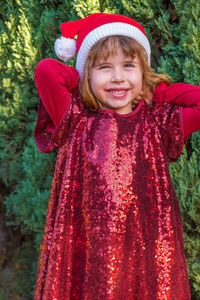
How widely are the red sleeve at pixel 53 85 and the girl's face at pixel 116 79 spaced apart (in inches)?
6.1

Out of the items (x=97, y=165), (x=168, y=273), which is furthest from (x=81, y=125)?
(x=168, y=273)

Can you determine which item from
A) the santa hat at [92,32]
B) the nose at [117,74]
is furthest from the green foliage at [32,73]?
the nose at [117,74]

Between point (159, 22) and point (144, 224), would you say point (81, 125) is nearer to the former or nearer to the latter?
point (144, 224)

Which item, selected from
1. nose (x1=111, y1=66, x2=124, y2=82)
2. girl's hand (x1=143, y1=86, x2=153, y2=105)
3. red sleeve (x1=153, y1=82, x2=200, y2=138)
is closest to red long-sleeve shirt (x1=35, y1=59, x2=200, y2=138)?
red sleeve (x1=153, y1=82, x2=200, y2=138)

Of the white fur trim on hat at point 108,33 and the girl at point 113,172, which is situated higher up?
the white fur trim on hat at point 108,33

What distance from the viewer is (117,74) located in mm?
1851

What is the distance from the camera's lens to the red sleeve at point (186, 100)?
6.14ft

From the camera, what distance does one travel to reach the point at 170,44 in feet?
8.16

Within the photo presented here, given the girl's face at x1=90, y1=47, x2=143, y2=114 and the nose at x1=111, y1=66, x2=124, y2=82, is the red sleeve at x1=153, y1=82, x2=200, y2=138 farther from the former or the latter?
the nose at x1=111, y1=66, x2=124, y2=82

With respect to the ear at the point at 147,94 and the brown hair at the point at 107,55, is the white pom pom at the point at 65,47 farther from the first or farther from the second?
the ear at the point at 147,94

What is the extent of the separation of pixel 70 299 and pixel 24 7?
2459mm

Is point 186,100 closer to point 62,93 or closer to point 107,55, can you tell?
point 107,55

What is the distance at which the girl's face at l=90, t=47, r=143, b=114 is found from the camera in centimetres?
187

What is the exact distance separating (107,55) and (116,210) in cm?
78
